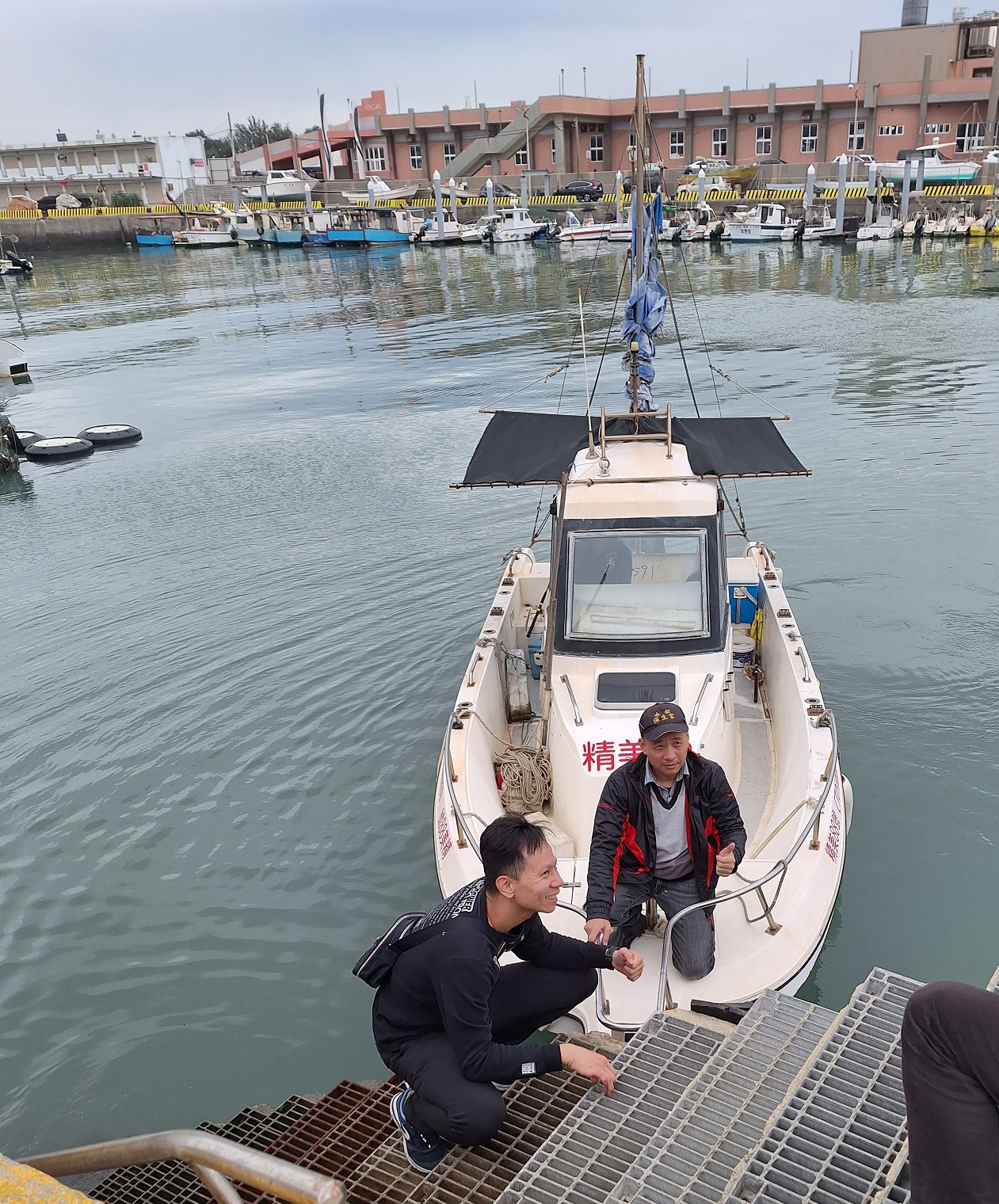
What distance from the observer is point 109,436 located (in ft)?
74.0

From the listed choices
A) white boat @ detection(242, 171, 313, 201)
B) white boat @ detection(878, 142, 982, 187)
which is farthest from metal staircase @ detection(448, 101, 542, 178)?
white boat @ detection(878, 142, 982, 187)

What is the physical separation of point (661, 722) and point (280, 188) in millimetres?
89971

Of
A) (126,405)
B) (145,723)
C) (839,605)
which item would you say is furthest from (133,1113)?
(126,405)

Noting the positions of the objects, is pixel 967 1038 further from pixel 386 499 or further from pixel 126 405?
pixel 126 405

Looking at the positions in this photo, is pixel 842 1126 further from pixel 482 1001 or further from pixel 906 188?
pixel 906 188

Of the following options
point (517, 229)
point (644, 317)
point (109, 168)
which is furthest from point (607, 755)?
point (109, 168)

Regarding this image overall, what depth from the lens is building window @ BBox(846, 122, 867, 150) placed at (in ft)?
223

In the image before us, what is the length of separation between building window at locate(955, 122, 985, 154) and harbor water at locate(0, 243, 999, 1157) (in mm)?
47013

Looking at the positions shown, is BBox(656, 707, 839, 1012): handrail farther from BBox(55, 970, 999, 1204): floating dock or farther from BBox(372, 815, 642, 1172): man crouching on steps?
BBox(372, 815, 642, 1172): man crouching on steps

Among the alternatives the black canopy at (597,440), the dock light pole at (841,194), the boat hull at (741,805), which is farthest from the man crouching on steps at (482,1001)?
the dock light pole at (841,194)

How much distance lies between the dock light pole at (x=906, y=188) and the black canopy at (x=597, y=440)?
55.3m

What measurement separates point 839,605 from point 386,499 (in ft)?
27.2

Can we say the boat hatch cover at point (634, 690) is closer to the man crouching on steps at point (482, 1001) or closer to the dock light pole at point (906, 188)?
the man crouching on steps at point (482, 1001)

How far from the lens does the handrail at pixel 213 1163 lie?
8.48ft
